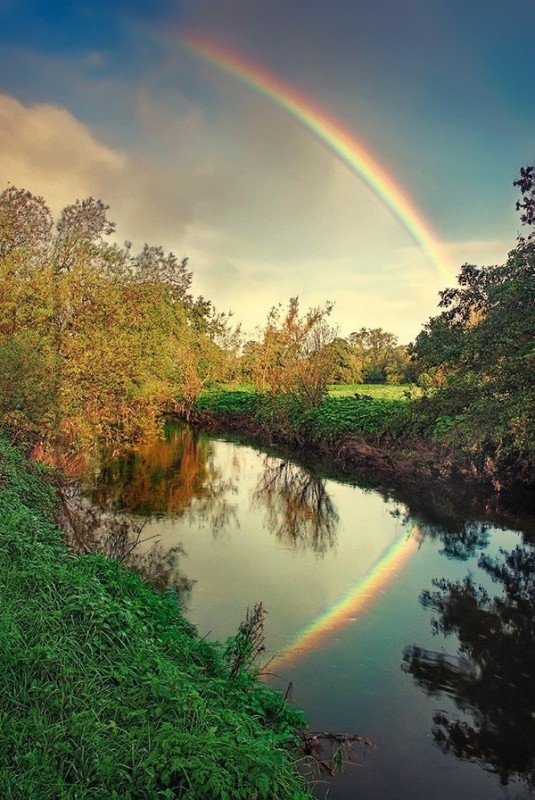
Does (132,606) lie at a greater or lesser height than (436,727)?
greater

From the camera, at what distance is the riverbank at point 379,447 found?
2142 cm

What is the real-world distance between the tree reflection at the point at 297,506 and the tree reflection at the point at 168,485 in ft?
4.48

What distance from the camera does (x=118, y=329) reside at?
62.6 feet

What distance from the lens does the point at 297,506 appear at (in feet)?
64.8

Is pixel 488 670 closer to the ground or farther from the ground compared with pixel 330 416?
closer to the ground

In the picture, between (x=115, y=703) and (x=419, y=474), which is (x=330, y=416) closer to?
(x=419, y=474)

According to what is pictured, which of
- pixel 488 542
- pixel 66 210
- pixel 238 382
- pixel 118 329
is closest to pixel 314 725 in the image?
pixel 488 542

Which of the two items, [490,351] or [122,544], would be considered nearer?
[122,544]

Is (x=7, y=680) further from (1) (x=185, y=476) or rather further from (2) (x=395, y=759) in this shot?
(1) (x=185, y=476)

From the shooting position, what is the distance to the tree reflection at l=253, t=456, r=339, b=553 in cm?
1606

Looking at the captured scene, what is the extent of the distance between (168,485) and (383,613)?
12297 millimetres

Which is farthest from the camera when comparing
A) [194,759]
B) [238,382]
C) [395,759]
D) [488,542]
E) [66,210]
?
Answer: [238,382]

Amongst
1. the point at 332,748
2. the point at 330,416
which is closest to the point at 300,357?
the point at 330,416

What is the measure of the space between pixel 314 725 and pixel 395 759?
1.03 meters
